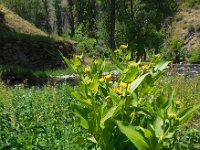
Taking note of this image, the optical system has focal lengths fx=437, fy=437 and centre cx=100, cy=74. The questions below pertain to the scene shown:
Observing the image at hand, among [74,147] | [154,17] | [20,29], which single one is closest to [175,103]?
[74,147]

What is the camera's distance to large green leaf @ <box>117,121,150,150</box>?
270cm

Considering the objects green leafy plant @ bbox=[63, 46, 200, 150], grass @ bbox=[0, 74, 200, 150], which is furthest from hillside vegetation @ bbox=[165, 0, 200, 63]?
green leafy plant @ bbox=[63, 46, 200, 150]

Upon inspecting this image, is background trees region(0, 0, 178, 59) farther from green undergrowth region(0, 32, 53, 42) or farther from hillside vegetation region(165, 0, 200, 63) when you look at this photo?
green undergrowth region(0, 32, 53, 42)

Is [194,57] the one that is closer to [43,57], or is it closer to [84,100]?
[43,57]

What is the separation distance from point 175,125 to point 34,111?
4.52 metres

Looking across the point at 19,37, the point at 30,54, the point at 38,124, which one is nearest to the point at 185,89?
the point at 38,124

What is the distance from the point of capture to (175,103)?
2900 millimetres

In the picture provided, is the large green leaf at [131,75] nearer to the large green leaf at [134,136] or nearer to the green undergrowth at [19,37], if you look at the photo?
the large green leaf at [134,136]

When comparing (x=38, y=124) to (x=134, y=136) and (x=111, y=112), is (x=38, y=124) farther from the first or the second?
(x=134, y=136)

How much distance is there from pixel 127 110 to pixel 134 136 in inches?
19.1

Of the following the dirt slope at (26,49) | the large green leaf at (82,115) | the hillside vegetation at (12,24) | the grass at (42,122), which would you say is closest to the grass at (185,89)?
the grass at (42,122)

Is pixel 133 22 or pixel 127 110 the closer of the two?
pixel 127 110

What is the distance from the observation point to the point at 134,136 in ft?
8.87

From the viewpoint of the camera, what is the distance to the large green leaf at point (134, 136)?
2.70 metres
